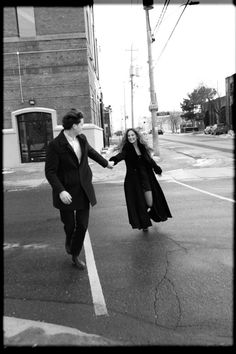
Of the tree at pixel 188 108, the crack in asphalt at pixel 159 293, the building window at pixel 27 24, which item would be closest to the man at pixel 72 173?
the crack in asphalt at pixel 159 293

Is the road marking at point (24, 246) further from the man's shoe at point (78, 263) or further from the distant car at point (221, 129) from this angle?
the distant car at point (221, 129)

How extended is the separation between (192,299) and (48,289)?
151cm

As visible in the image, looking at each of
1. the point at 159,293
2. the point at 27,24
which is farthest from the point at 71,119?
the point at 27,24

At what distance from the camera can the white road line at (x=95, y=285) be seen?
3245 mm

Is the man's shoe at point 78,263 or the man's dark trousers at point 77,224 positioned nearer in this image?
the man's dark trousers at point 77,224

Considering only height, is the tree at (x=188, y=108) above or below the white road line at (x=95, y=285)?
above

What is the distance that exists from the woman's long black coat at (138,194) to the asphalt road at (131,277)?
0.26 m

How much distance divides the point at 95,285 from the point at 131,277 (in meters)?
0.43

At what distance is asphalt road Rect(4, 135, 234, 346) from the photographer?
9.58ft

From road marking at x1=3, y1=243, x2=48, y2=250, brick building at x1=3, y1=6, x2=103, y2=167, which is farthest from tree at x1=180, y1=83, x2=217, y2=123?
road marking at x1=3, y1=243, x2=48, y2=250

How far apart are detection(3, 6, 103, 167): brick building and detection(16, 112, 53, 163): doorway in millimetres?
56

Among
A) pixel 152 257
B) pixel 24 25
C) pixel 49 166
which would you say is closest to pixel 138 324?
pixel 152 257

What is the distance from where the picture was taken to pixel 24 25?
18.8 metres
